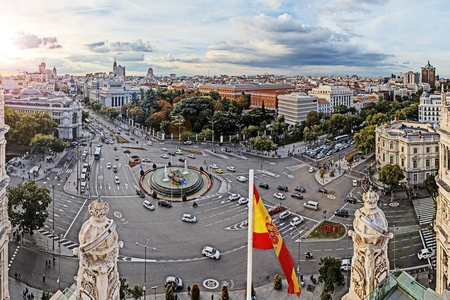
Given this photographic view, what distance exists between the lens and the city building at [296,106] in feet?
294

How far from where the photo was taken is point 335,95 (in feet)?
348

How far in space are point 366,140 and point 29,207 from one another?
44.7m

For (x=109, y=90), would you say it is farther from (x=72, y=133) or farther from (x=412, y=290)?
(x=412, y=290)

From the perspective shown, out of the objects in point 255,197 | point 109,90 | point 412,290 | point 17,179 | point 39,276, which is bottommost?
point 39,276

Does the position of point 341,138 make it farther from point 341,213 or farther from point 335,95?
point 341,213

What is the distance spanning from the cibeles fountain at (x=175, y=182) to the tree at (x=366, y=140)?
24.3 m

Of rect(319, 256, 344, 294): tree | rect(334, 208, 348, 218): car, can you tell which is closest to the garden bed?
rect(334, 208, 348, 218): car

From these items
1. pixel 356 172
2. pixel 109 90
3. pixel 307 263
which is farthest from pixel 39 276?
pixel 109 90

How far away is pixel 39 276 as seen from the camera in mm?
25219

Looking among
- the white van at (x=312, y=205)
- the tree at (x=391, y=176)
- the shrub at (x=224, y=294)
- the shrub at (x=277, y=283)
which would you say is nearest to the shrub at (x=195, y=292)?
the shrub at (x=224, y=294)

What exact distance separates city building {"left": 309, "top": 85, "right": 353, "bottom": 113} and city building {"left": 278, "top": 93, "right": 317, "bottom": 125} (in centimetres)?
1262

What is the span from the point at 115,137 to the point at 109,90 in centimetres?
5590

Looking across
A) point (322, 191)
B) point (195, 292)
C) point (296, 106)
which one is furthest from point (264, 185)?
point (296, 106)

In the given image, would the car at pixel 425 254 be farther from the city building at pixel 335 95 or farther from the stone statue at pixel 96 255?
the city building at pixel 335 95
